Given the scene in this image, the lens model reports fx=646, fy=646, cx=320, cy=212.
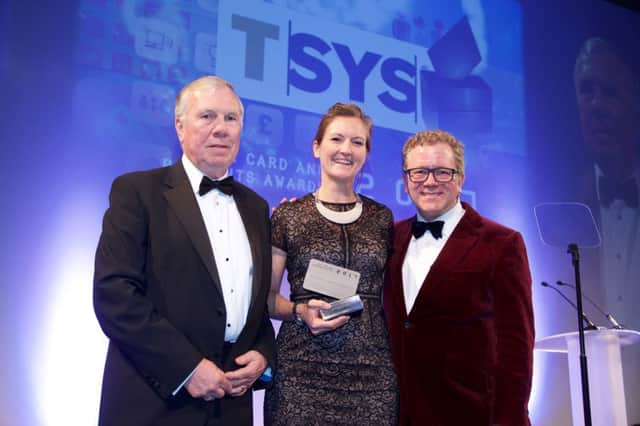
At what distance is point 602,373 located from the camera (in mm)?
4207

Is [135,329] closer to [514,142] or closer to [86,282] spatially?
[86,282]

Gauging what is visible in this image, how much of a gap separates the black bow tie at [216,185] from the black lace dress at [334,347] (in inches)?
11.9

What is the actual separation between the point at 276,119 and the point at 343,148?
1.72m

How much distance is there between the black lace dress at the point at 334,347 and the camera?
88.2 inches

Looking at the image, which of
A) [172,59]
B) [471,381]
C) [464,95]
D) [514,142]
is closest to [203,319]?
[471,381]

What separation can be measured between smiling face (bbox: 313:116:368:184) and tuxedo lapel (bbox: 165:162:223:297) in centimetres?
58

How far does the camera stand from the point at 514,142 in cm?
542

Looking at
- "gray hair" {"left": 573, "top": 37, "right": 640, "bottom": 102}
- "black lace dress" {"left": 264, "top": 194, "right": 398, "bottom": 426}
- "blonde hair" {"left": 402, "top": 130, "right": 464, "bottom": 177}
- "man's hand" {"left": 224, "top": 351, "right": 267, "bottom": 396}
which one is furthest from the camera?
"gray hair" {"left": 573, "top": 37, "right": 640, "bottom": 102}

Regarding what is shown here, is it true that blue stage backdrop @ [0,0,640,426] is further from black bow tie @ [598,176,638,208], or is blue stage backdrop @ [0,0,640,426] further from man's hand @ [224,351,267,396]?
man's hand @ [224,351,267,396]

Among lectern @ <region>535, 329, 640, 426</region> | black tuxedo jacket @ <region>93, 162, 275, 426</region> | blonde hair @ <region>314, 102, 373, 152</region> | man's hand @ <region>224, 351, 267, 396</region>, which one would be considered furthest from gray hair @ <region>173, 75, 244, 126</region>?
lectern @ <region>535, 329, 640, 426</region>

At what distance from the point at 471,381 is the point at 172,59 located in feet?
8.45

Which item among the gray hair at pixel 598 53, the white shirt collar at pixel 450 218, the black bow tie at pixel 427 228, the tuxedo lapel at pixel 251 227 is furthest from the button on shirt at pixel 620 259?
the tuxedo lapel at pixel 251 227

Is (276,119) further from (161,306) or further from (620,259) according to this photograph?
(620,259)

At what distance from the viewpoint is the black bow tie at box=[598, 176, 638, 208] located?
587cm
